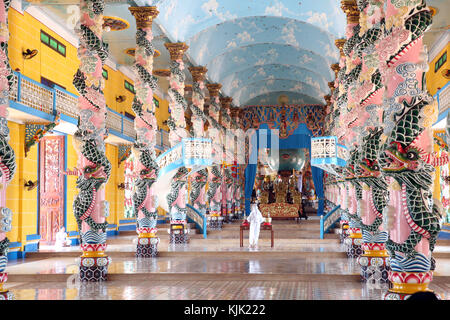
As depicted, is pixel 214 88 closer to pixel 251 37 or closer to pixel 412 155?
pixel 251 37

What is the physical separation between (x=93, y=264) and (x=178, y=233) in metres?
6.94

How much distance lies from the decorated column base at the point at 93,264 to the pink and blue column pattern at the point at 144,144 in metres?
3.21

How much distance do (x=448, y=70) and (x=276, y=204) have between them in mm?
11243

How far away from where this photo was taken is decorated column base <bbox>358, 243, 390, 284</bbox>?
367 inches

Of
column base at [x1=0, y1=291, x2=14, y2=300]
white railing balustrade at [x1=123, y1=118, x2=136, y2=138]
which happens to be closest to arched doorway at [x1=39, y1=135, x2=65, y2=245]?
white railing balustrade at [x1=123, y1=118, x2=136, y2=138]

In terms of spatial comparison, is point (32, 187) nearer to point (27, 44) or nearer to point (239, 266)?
point (27, 44)

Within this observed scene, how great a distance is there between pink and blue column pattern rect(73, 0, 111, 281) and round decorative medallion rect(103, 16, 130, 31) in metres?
6.17

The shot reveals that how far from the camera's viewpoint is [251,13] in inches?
795

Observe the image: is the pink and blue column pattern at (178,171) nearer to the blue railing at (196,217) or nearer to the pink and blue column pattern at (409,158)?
the blue railing at (196,217)

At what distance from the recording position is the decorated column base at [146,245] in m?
13.9

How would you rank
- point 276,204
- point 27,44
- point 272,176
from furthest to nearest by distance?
point 272,176
point 276,204
point 27,44

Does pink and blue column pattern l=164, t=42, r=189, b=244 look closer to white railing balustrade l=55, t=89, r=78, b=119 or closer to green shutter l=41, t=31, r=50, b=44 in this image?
white railing balustrade l=55, t=89, r=78, b=119

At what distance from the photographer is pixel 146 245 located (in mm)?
13875
